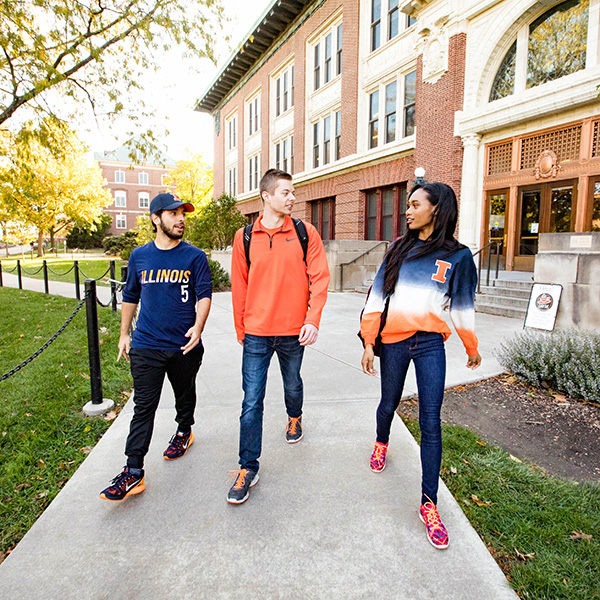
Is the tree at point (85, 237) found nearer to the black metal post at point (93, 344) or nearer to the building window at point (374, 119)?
the building window at point (374, 119)

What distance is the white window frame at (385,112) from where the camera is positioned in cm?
1584

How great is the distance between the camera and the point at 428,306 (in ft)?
8.13

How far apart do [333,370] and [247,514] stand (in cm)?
297

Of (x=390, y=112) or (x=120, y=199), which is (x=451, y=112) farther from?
(x=120, y=199)

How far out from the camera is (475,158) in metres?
13.2

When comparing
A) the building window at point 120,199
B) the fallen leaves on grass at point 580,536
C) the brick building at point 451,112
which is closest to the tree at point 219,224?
the brick building at point 451,112

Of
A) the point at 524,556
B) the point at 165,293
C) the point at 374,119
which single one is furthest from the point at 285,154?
the point at 524,556

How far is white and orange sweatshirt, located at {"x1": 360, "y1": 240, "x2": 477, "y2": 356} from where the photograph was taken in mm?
2471

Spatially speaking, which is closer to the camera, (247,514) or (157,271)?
(247,514)

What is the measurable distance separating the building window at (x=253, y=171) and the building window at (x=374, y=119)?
1204cm

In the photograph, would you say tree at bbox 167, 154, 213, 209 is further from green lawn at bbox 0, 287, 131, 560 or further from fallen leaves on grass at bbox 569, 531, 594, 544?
fallen leaves on grass at bbox 569, 531, 594, 544

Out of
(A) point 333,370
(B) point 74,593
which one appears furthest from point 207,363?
(B) point 74,593

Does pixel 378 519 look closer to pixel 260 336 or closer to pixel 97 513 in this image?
pixel 260 336

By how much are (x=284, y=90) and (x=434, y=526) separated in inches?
1023
